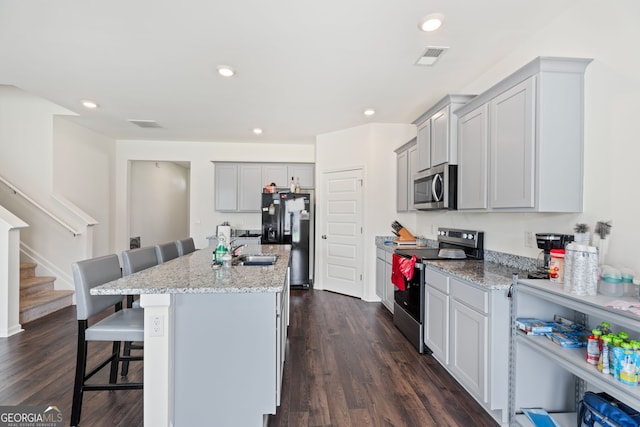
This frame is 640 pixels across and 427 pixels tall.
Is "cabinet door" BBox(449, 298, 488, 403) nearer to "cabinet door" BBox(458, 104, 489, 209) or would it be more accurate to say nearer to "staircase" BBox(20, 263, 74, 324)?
"cabinet door" BBox(458, 104, 489, 209)

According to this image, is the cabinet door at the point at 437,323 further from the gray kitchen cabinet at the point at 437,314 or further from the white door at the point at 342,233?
the white door at the point at 342,233

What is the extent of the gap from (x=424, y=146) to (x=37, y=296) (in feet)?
17.1

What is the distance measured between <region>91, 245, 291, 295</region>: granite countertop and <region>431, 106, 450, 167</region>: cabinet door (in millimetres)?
1819

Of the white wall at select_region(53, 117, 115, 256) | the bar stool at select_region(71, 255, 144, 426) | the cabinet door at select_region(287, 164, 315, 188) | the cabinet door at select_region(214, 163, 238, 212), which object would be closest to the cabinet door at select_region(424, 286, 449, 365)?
the bar stool at select_region(71, 255, 144, 426)

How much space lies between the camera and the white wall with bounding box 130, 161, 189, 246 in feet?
21.9

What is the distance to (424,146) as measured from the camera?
3336mm

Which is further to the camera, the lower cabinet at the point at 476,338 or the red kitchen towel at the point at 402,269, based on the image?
the red kitchen towel at the point at 402,269

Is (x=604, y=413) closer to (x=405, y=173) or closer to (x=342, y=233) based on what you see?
(x=405, y=173)

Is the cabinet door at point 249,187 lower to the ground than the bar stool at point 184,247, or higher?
higher

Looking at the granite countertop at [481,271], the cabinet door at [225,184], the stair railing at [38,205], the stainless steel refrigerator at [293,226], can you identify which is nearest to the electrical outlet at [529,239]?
the granite countertop at [481,271]

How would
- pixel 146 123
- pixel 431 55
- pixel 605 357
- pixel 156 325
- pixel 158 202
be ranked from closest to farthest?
pixel 605 357, pixel 156 325, pixel 431 55, pixel 146 123, pixel 158 202

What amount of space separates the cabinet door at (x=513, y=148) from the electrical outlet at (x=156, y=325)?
232cm

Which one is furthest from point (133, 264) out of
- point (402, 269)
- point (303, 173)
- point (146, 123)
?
point (303, 173)

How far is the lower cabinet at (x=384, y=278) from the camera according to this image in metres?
3.93
